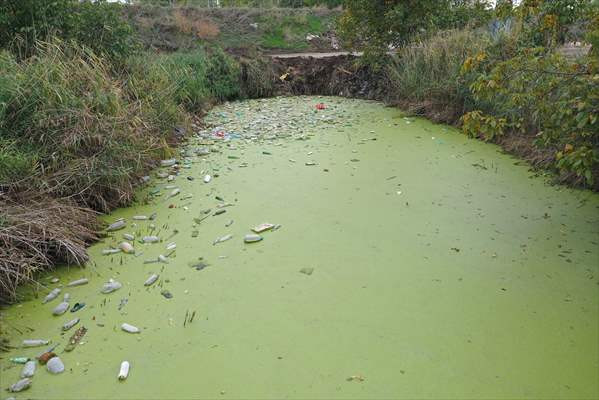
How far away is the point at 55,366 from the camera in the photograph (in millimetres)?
1631

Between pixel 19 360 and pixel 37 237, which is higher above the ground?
pixel 37 237

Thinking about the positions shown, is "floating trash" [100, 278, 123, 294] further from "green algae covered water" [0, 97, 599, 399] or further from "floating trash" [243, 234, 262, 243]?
"floating trash" [243, 234, 262, 243]

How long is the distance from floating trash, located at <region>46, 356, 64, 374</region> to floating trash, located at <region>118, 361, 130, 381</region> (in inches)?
8.3

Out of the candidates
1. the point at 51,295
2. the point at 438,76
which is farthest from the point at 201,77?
the point at 51,295

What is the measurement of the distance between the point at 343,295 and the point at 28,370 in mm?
1204

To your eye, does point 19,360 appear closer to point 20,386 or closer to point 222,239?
point 20,386

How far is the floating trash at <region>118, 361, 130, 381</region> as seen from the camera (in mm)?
1575

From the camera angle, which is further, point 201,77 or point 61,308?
point 201,77

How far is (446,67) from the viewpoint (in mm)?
5180

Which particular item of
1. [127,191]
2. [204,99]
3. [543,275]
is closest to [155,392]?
[543,275]

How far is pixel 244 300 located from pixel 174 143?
2811 mm

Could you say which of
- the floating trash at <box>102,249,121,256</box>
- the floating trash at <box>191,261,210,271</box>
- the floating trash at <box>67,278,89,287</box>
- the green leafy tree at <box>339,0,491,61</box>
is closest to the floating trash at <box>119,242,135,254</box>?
the floating trash at <box>102,249,121,256</box>

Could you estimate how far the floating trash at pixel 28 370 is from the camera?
1.60 metres

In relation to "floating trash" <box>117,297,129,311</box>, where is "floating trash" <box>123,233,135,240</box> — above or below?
below
